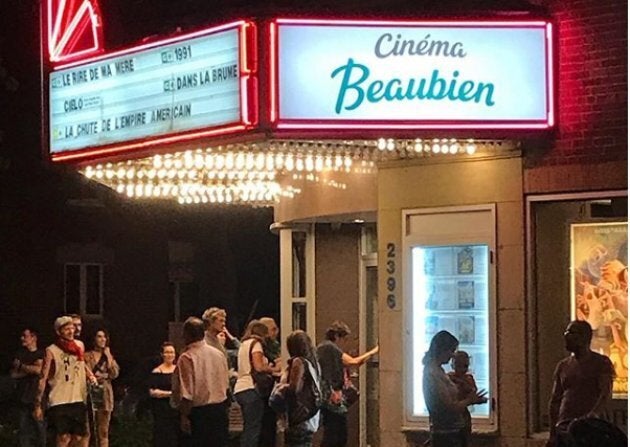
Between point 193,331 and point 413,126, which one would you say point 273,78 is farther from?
point 193,331

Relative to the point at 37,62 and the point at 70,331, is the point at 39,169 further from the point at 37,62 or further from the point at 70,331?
the point at 70,331

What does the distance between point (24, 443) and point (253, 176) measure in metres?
4.52

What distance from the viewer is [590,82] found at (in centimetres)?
1321

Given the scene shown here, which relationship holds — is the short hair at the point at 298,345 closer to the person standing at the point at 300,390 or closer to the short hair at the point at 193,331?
the person standing at the point at 300,390

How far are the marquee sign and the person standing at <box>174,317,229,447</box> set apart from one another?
6.60 feet

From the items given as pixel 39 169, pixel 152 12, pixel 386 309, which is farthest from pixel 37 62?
pixel 386 309

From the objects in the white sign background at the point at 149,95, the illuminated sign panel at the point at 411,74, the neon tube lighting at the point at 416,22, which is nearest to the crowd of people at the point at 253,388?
the white sign background at the point at 149,95

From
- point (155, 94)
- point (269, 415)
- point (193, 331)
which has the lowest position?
point (269, 415)

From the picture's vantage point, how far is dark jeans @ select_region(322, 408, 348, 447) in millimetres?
15164

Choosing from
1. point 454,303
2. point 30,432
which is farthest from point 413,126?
point 30,432

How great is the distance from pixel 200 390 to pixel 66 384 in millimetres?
2754

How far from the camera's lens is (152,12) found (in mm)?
17906

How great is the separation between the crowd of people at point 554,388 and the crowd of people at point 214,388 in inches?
73.2

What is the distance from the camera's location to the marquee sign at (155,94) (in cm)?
1300
